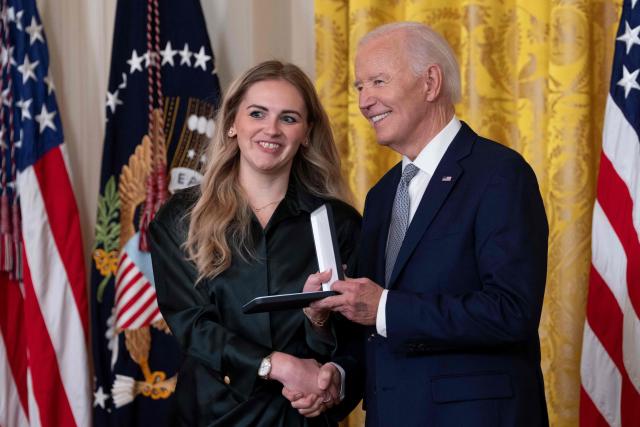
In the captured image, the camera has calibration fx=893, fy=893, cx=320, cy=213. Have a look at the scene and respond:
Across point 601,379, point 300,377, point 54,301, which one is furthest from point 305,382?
point 54,301

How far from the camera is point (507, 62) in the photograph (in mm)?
3633

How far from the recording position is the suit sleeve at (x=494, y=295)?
194cm

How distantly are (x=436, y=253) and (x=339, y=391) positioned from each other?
1.90ft

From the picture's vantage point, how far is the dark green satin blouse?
2.45 metres

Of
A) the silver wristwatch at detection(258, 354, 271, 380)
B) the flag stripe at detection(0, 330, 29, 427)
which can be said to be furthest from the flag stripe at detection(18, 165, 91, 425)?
the silver wristwatch at detection(258, 354, 271, 380)

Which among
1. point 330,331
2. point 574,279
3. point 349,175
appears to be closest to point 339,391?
point 330,331

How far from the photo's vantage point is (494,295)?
195cm

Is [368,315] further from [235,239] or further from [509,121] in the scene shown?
[509,121]

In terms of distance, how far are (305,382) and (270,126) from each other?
0.77 meters

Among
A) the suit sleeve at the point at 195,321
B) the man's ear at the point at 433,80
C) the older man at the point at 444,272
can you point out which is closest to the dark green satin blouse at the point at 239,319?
the suit sleeve at the point at 195,321

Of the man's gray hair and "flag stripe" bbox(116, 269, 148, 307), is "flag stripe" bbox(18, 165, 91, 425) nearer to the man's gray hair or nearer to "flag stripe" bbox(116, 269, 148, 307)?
"flag stripe" bbox(116, 269, 148, 307)

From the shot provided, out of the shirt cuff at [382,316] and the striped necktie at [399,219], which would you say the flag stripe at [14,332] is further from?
the shirt cuff at [382,316]

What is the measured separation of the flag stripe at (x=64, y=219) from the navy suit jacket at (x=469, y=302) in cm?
211

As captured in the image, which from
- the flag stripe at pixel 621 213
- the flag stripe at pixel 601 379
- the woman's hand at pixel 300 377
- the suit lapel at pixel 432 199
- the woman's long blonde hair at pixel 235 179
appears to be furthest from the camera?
the flag stripe at pixel 601 379
